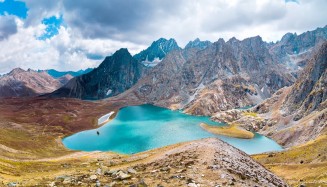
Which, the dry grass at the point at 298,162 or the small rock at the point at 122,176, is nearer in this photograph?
the small rock at the point at 122,176

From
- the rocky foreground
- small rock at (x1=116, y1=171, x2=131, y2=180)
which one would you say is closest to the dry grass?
the rocky foreground

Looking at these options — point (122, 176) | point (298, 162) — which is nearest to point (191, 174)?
point (122, 176)

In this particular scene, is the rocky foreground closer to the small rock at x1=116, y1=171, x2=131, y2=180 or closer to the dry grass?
the small rock at x1=116, y1=171, x2=131, y2=180

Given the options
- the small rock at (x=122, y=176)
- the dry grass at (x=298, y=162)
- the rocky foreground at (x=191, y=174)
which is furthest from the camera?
the dry grass at (x=298, y=162)

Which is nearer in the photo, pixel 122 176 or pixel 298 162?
pixel 122 176

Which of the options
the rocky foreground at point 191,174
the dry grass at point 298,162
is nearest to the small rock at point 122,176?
the rocky foreground at point 191,174

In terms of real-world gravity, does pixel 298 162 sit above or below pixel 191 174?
below

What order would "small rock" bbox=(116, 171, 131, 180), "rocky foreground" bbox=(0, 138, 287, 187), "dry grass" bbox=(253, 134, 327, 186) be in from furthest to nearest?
"dry grass" bbox=(253, 134, 327, 186) < "small rock" bbox=(116, 171, 131, 180) < "rocky foreground" bbox=(0, 138, 287, 187)

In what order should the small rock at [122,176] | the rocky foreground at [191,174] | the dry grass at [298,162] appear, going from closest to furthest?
1. the rocky foreground at [191,174]
2. the small rock at [122,176]
3. the dry grass at [298,162]

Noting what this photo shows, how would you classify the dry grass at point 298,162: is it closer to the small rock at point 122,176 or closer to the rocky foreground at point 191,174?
the rocky foreground at point 191,174

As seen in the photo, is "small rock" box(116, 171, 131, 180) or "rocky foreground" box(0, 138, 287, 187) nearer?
"rocky foreground" box(0, 138, 287, 187)

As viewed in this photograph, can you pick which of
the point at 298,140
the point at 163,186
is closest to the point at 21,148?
the point at 163,186

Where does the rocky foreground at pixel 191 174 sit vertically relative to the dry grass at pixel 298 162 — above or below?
above

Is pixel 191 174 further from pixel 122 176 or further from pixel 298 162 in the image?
pixel 298 162
